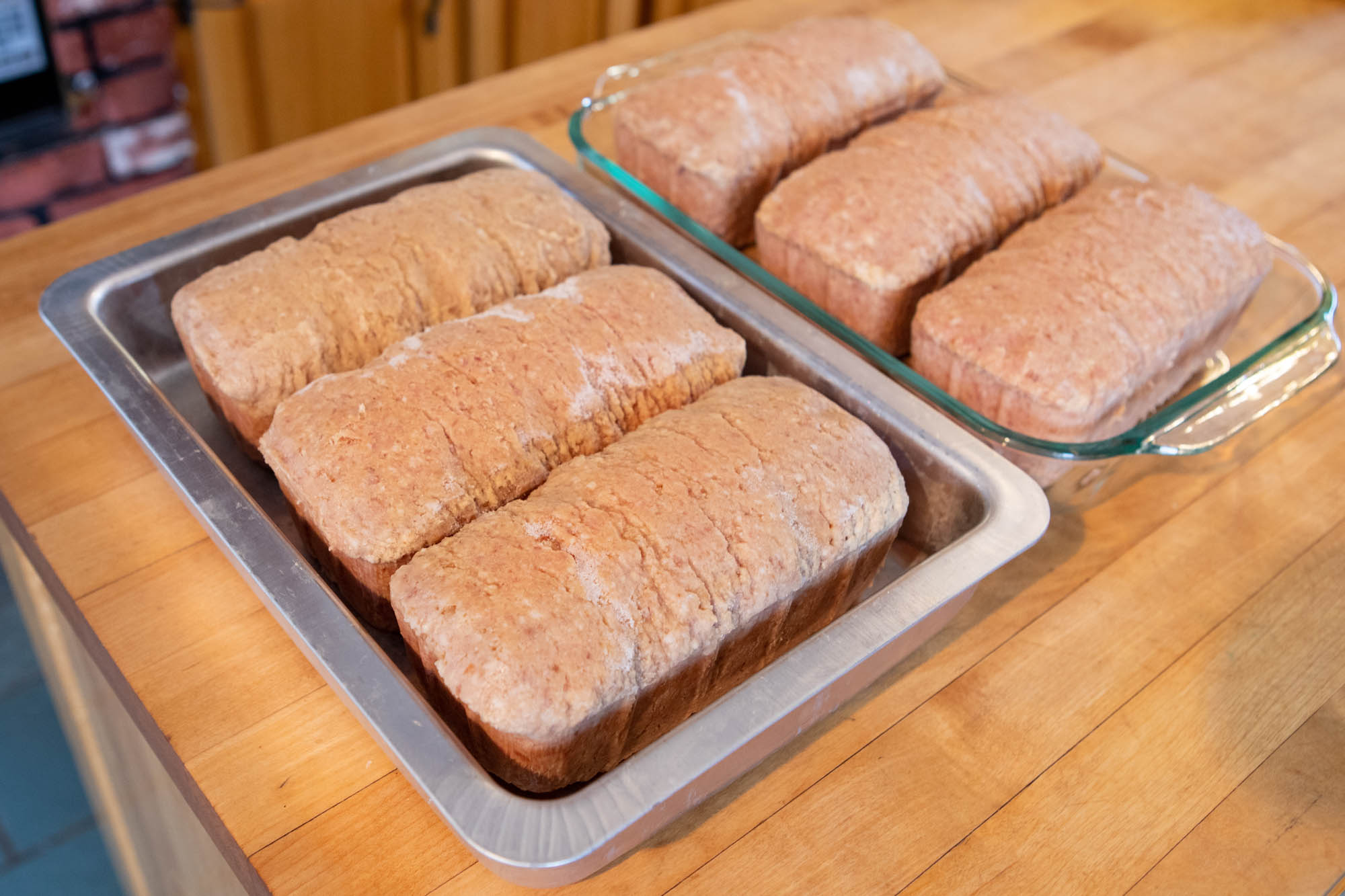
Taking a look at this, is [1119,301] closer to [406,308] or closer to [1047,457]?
[1047,457]

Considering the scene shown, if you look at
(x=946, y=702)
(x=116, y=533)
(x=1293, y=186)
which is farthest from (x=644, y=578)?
(x=1293, y=186)

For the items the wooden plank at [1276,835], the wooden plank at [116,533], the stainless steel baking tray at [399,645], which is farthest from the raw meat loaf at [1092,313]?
the wooden plank at [116,533]

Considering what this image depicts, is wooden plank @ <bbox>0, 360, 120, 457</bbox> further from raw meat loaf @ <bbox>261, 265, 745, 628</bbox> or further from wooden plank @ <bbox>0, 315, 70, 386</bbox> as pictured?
raw meat loaf @ <bbox>261, 265, 745, 628</bbox>

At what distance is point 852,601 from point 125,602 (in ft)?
2.37

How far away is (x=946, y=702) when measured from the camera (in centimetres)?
103

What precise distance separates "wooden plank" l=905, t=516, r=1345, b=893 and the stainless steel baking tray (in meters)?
0.18

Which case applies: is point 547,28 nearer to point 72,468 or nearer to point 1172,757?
point 72,468

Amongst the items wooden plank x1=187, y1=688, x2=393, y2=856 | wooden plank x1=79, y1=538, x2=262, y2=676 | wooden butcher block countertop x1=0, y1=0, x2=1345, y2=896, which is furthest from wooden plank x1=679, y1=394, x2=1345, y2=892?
wooden plank x1=79, y1=538, x2=262, y2=676

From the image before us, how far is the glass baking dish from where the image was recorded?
3.59ft

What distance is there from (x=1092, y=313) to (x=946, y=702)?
18.1 inches

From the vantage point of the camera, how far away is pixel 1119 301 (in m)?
1.18

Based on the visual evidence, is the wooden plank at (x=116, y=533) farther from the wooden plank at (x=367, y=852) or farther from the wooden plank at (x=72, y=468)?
the wooden plank at (x=367, y=852)

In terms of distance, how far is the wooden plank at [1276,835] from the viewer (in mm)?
921

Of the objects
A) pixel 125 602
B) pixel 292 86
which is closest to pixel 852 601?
pixel 125 602
